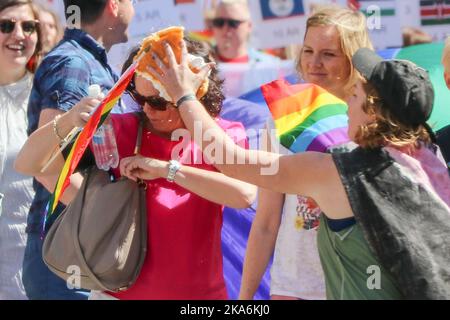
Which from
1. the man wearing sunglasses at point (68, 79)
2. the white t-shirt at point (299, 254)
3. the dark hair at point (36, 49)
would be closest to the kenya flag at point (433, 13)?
the dark hair at point (36, 49)

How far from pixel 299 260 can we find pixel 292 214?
6.7 inches

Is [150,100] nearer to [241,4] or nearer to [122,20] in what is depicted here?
[122,20]

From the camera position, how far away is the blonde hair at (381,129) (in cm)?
311

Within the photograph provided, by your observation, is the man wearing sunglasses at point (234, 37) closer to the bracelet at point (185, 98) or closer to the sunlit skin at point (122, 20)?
the sunlit skin at point (122, 20)

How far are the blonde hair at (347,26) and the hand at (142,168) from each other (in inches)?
35.1

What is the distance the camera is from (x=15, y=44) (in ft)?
17.3

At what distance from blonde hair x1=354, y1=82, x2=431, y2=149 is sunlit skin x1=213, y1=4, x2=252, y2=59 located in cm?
596

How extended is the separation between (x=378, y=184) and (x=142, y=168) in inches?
36.1

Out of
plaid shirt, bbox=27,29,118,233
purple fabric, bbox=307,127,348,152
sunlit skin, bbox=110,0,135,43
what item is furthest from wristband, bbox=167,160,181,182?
sunlit skin, bbox=110,0,135,43

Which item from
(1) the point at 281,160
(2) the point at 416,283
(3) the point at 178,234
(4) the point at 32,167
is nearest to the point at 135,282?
(3) the point at 178,234

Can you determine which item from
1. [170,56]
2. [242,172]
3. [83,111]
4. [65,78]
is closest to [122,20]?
[65,78]

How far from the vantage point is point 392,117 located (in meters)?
3.12

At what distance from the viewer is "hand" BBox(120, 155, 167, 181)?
362 cm

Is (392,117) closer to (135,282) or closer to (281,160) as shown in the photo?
(281,160)
